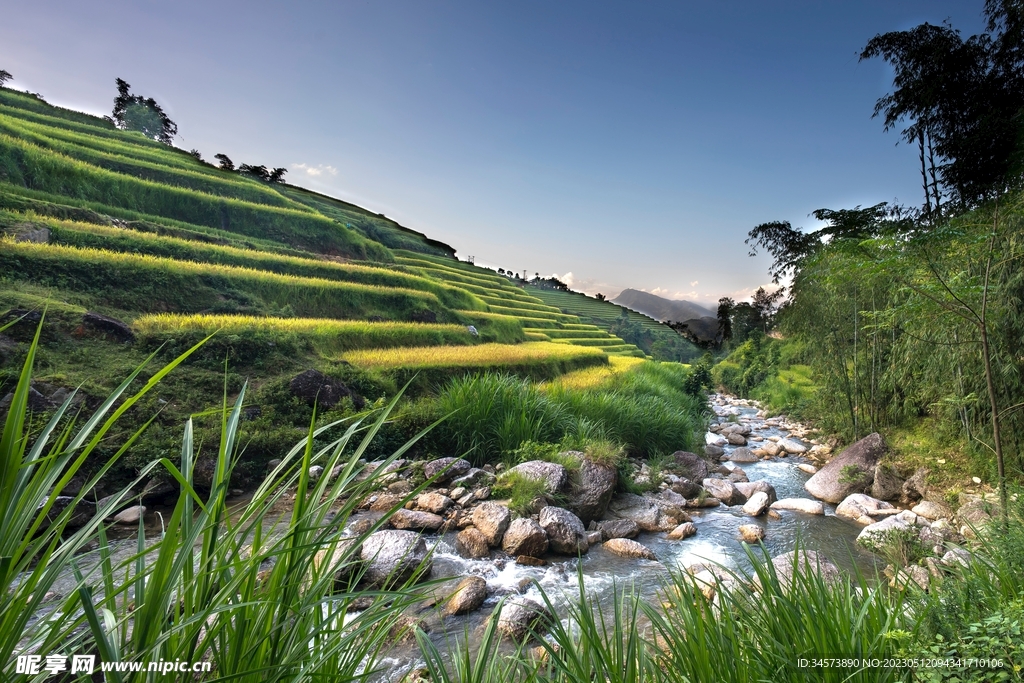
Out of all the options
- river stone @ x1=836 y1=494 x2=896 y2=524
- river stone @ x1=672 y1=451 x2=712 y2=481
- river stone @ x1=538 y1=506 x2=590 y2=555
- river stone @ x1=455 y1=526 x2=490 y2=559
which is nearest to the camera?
river stone @ x1=455 y1=526 x2=490 y2=559

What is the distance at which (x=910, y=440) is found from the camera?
606 centimetres

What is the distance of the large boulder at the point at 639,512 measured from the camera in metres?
4.70

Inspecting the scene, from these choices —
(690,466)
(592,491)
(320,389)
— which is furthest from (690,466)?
(320,389)

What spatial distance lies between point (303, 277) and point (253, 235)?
2.37 m

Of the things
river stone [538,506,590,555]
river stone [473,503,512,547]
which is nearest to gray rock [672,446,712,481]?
river stone [538,506,590,555]

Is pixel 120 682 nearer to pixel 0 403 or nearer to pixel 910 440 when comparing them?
pixel 0 403

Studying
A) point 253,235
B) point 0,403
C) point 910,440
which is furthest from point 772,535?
point 253,235

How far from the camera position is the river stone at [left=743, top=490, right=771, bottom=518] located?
512cm

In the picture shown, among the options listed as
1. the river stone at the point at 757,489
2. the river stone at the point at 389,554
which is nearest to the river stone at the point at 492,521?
the river stone at the point at 389,554

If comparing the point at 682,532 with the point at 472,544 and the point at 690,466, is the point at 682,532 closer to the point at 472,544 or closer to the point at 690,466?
the point at 472,544

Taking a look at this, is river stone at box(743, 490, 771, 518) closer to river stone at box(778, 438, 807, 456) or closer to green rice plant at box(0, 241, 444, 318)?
river stone at box(778, 438, 807, 456)

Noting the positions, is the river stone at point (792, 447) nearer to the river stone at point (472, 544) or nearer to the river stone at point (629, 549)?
the river stone at point (629, 549)

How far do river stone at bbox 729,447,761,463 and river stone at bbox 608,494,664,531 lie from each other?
349cm

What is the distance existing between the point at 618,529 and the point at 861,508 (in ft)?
9.99
